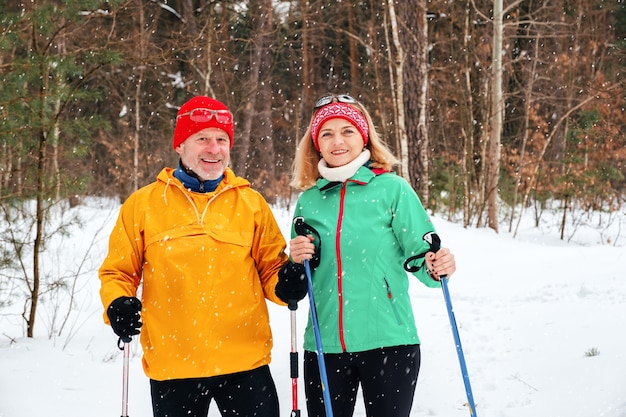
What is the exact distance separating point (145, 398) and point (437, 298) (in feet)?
14.8

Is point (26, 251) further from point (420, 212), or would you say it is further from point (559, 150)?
point (559, 150)

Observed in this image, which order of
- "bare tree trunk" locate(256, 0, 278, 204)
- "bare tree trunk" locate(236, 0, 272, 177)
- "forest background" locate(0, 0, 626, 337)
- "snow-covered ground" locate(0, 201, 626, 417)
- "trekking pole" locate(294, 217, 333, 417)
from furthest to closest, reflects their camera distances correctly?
"bare tree trunk" locate(256, 0, 278, 204)
"bare tree trunk" locate(236, 0, 272, 177)
"forest background" locate(0, 0, 626, 337)
"snow-covered ground" locate(0, 201, 626, 417)
"trekking pole" locate(294, 217, 333, 417)

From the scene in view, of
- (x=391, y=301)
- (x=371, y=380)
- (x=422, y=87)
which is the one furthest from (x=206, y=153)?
(x=422, y=87)

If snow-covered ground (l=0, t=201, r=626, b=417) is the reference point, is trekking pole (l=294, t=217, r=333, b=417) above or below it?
above

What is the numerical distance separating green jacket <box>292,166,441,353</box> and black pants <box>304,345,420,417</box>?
56 millimetres

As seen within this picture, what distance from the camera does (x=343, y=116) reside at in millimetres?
2795

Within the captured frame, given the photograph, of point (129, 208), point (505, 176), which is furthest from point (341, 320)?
point (505, 176)

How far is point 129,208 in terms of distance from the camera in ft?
8.97

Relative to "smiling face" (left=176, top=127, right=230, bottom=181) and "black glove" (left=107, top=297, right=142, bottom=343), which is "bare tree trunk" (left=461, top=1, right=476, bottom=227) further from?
"black glove" (left=107, top=297, right=142, bottom=343)

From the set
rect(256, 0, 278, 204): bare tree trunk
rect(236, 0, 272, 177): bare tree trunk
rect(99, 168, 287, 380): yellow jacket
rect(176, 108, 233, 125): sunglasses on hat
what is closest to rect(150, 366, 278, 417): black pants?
rect(99, 168, 287, 380): yellow jacket

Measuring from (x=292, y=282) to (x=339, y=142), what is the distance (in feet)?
2.23

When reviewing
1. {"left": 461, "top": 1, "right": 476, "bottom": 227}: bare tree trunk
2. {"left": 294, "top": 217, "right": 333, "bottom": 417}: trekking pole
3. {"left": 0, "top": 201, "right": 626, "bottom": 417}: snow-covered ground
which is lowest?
{"left": 0, "top": 201, "right": 626, "bottom": 417}: snow-covered ground

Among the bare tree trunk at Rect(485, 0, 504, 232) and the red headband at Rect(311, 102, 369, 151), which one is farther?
the bare tree trunk at Rect(485, 0, 504, 232)

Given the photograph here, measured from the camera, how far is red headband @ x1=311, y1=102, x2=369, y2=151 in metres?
2.80
